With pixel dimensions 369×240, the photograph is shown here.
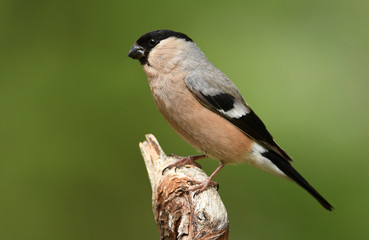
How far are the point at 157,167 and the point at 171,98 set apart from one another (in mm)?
379

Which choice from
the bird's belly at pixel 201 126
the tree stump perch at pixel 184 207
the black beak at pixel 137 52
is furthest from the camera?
the black beak at pixel 137 52

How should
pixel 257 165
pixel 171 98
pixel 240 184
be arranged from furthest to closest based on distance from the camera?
pixel 240 184 < pixel 257 165 < pixel 171 98

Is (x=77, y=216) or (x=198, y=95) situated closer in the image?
(x=198, y=95)

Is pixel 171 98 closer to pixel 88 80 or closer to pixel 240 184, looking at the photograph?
pixel 240 184

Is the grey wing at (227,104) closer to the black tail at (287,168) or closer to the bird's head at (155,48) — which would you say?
the black tail at (287,168)

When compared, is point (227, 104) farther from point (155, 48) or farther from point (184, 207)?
point (184, 207)

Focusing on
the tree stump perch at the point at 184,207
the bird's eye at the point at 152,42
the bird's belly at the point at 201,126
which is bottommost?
the tree stump perch at the point at 184,207

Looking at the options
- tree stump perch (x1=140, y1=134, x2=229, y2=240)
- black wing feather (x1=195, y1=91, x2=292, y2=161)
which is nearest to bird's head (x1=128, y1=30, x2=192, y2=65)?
black wing feather (x1=195, y1=91, x2=292, y2=161)

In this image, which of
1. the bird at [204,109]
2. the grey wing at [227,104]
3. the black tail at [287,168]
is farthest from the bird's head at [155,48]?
the black tail at [287,168]

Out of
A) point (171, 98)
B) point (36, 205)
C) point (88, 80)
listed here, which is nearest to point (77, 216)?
point (36, 205)

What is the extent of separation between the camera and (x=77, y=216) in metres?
3.15

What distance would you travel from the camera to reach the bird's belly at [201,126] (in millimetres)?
2365

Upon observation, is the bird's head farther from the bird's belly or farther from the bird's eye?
the bird's belly

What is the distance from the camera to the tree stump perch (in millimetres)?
1961
